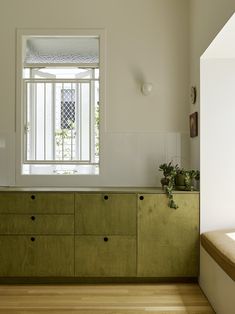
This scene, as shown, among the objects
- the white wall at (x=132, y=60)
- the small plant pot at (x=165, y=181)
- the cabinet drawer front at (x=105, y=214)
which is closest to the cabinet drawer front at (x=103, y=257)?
the cabinet drawer front at (x=105, y=214)

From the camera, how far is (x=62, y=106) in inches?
169

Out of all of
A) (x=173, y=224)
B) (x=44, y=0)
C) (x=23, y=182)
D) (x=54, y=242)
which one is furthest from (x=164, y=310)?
(x=44, y=0)

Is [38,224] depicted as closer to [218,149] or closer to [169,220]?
[169,220]

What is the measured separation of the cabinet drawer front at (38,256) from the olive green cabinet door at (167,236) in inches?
26.1

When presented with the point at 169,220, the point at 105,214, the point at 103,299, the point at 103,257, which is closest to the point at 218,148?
the point at 169,220

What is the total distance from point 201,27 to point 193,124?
888 millimetres

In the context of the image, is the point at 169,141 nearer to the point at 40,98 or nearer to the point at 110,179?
the point at 110,179

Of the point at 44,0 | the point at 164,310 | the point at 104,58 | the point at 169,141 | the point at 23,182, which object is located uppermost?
the point at 44,0

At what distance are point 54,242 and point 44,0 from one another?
2.45 meters

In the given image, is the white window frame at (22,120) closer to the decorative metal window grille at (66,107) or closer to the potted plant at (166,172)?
the decorative metal window grille at (66,107)

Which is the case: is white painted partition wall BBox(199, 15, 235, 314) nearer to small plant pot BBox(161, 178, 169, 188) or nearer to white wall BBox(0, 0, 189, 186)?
small plant pot BBox(161, 178, 169, 188)

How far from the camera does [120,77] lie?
421cm

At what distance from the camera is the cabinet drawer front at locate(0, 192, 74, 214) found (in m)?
3.67

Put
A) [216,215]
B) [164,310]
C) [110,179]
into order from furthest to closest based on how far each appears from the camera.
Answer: [110,179] < [216,215] < [164,310]
